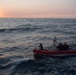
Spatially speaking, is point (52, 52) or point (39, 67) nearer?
point (39, 67)

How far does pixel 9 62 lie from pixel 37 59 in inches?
135

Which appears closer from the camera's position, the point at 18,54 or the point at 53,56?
the point at 53,56

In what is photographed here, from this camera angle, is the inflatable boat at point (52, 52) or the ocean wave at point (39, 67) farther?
the inflatable boat at point (52, 52)

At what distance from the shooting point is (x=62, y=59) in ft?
69.8

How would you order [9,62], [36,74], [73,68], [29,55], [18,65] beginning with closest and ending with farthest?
[36,74], [73,68], [18,65], [9,62], [29,55]

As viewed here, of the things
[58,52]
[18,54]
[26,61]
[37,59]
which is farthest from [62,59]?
[18,54]

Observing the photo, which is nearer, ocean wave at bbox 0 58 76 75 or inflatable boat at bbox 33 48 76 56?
ocean wave at bbox 0 58 76 75

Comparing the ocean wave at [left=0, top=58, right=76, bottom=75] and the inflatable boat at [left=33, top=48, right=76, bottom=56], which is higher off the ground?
the inflatable boat at [left=33, top=48, right=76, bottom=56]

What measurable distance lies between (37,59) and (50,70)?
3.92m

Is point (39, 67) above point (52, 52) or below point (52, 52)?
below

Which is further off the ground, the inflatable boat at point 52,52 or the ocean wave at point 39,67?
the inflatable boat at point 52,52

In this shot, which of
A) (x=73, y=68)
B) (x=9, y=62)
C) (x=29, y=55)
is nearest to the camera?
(x=73, y=68)

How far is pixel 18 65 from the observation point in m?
19.2

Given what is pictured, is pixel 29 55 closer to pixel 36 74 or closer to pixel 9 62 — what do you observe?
pixel 9 62
